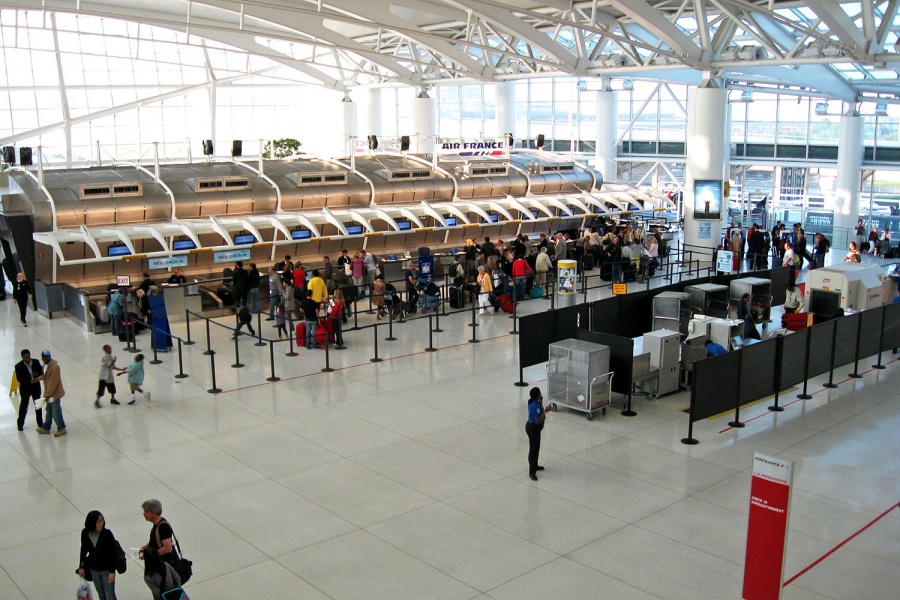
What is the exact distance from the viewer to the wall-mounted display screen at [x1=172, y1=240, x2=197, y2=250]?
22692 mm

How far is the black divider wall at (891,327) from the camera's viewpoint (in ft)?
53.8

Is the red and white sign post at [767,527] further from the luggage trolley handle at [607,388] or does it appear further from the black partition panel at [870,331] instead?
the black partition panel at [870,331]

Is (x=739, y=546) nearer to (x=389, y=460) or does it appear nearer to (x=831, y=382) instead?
(x=389, y=460)

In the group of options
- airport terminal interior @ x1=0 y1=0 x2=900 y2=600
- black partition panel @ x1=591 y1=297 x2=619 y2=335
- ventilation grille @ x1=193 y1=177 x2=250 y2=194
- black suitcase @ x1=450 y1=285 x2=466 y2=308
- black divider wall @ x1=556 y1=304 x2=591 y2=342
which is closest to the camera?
airport terminal interior @ x1=0 y1=0 x2=900 y2=600

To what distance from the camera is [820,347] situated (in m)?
14.5

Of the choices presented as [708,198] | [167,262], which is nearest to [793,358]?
[167,262]

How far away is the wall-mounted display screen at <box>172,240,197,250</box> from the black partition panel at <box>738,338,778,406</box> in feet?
50.6

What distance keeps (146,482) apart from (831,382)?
38.7 ft

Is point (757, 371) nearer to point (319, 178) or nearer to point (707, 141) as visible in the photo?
point (319, 178)

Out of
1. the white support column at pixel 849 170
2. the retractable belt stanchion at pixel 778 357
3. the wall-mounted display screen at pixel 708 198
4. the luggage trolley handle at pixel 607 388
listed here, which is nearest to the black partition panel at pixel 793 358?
the retractable belt stanchion at pixel 778 357

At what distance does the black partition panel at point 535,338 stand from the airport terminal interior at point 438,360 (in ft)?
0.52

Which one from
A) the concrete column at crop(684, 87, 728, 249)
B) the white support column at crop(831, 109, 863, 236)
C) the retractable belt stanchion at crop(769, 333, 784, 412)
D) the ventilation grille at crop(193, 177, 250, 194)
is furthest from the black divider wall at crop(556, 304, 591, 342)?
the white support column at crop(831, 109, 863, 236)

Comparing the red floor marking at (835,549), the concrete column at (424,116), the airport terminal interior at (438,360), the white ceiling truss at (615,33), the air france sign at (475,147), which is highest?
the white ceiling truss at (615,33)

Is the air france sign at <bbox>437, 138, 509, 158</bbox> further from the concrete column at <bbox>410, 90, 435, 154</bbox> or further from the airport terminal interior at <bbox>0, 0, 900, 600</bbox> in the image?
the concrete column at <bbox>410, 90, 435, 154</bbox>
